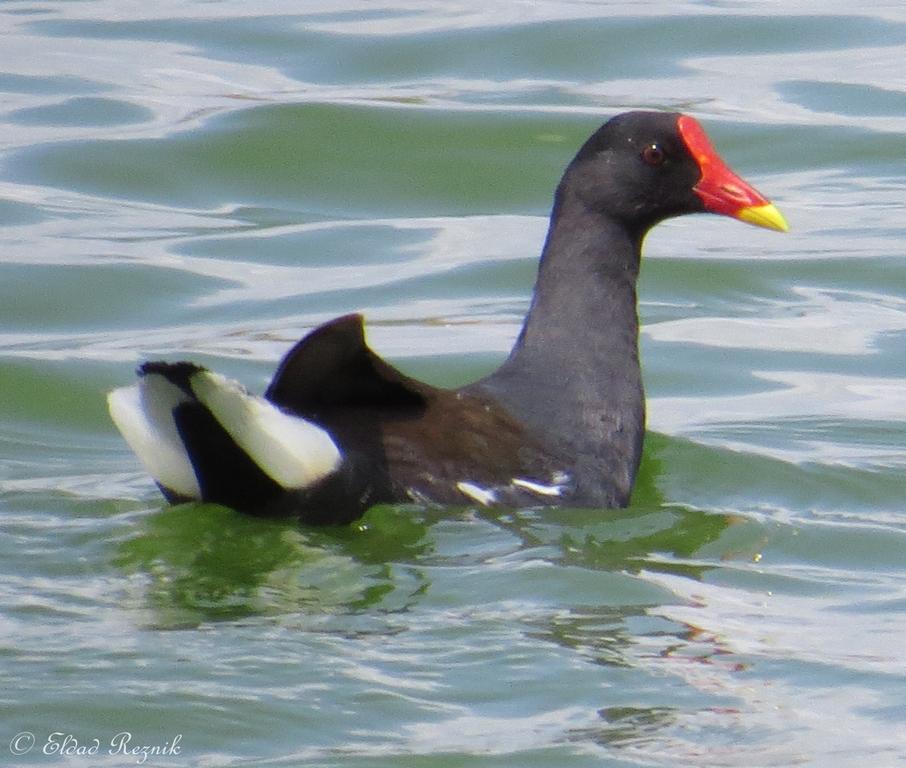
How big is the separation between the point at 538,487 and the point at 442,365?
2058 millimetres

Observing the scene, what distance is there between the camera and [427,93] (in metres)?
10.6

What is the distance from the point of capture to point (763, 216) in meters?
5.91

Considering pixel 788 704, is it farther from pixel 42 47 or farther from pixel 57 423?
pixel 42 47

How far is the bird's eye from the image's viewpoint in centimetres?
578

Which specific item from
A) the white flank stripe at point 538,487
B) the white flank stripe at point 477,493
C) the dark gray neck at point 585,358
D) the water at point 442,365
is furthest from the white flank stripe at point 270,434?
the dark gray neck at point 585,358

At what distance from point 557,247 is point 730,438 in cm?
101

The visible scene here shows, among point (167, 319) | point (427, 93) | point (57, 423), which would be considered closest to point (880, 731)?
point (57, 423)

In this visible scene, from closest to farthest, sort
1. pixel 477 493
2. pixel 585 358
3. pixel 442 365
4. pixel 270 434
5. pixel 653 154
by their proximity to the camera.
Answer: pixel 270 434 → pixel 477 493 → pixel 585 358 → pixel 653 154 → pixel 442 365
